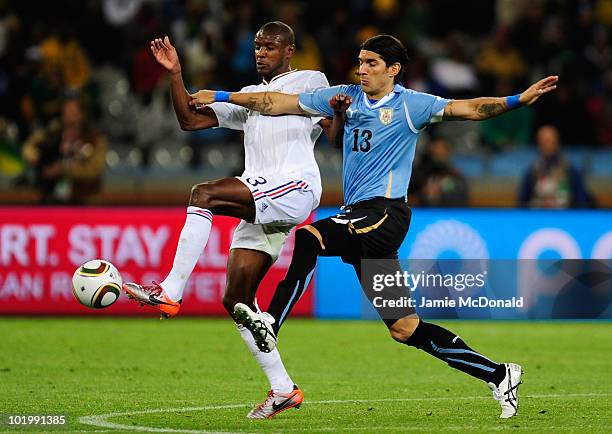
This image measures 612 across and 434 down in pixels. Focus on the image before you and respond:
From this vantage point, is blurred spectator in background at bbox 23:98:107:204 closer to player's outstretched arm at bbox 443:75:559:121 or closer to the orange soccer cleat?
the orange soccer cleat

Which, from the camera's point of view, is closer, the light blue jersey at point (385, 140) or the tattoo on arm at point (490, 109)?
the tattoo on arm at point (490, 109)

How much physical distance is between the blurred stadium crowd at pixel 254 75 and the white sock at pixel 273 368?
8.33 meters

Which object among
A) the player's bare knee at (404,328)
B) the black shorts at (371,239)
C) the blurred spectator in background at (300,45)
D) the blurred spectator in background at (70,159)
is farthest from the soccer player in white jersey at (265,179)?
the blurred spectator in background at (300,45)

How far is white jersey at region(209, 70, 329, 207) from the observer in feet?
29.6

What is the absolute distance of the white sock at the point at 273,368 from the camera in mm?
9031

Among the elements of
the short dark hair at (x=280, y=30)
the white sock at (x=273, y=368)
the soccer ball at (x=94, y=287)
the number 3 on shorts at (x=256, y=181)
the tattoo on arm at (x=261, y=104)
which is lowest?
the white sock at (x=273, y=368)

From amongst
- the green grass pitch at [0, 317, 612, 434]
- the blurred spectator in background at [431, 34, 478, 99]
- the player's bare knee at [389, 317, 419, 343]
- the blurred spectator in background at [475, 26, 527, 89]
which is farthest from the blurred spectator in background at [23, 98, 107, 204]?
the player's bare knee at [389, 317, 419, 343]

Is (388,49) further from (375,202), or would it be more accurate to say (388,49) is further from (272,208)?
(272,208)

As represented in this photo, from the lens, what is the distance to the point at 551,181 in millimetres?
16688

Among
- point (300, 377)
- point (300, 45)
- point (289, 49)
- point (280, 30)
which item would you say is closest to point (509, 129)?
point (300, 45)

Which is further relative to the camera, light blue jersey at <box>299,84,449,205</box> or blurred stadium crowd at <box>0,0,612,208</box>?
blurred stadium crowd at <box>0,0,612,208</box>

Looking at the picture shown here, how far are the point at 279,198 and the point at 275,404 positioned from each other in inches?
54.3

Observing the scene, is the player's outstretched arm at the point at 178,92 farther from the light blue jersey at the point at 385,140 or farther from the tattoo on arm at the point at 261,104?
the light blue jersey at the point at 385,140

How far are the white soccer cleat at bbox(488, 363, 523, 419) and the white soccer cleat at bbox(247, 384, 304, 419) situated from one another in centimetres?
135
